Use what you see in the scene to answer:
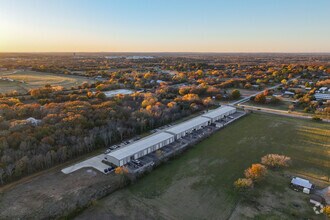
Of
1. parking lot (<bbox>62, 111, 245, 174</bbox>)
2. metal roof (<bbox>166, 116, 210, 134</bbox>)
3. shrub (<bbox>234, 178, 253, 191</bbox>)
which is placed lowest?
parking lot (<bbox>62, 111, 245, 174</bbox>)

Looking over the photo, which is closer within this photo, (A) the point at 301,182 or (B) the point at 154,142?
(A) the point at 301,182

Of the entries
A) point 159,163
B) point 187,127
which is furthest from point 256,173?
point 187,127

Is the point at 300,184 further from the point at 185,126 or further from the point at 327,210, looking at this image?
the point at 185,126

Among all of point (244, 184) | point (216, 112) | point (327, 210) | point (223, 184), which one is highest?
point (216, 112)

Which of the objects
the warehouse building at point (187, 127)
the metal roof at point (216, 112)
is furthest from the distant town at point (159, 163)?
the metal roof at point (216, 112)

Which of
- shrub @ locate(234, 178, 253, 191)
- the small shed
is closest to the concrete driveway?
shrub @ locate(234, 178, 253, 191)

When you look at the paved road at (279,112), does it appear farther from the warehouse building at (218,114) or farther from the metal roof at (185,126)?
the metal roof at (185,126)

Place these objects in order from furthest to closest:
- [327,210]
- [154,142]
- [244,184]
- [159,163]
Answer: [154,142] → [159,163] → [244,184] → [327,210]

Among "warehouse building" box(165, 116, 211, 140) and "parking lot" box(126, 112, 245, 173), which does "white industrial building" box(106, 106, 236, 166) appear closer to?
"warehouse building" box(165, 116, 211, 140)
